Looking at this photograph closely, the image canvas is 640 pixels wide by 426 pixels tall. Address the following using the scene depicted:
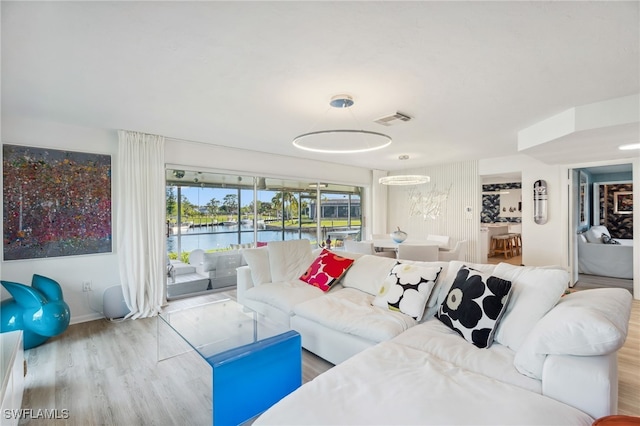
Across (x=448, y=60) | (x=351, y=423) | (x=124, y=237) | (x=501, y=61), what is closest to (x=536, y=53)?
(x=501, y=61)

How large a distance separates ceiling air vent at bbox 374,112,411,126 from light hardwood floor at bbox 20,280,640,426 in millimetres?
2489

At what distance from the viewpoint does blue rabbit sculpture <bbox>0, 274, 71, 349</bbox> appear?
2723 millimetres

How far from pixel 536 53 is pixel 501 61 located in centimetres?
20

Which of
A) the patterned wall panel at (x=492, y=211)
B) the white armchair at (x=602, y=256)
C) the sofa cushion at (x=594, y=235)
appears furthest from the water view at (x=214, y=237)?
the patterned wall panel at (x=492, y=211)

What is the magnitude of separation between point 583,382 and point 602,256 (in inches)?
245

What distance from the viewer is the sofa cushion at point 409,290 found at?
2.35 m

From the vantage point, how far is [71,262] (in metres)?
3.51

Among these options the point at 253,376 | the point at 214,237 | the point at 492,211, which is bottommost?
the point at 253,376

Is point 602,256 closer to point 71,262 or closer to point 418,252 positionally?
point 418,252

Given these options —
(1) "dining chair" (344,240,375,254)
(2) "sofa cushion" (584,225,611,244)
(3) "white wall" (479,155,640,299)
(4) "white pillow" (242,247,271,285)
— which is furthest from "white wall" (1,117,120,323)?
(2) "sofa cushion" (584,225,611,244)

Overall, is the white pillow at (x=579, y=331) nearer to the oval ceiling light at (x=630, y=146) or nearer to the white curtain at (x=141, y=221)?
the oval ceiling light at (x=630, y=146)

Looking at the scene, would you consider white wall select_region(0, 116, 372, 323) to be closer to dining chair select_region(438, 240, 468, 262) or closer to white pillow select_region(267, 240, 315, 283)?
white pillow select_region(267, 240, 315, 283)

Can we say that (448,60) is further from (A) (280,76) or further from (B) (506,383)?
(B) (506,383)

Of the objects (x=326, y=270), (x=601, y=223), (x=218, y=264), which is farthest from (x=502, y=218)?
(x=218, y=264)
